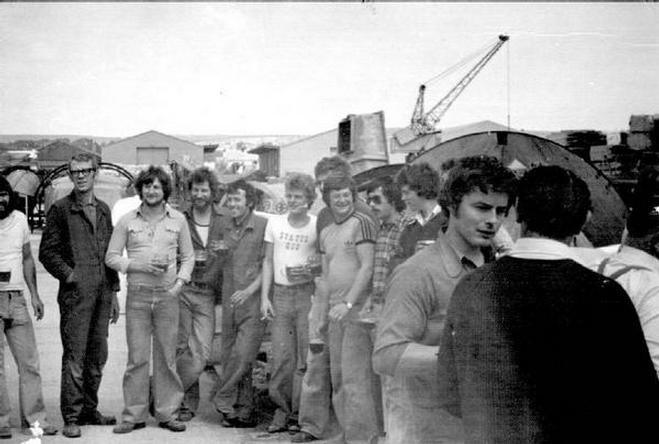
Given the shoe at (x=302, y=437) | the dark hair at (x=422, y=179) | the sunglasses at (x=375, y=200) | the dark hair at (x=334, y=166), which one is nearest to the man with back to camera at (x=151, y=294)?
the shoe at (x=302, y=437)

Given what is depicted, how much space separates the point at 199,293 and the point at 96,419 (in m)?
0.82

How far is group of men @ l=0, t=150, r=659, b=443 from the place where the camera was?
1515 millimetres

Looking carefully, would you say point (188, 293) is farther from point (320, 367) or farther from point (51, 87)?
point (51, 87)

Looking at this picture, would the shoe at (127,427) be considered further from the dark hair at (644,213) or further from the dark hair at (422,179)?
the dark hair at (644,213)

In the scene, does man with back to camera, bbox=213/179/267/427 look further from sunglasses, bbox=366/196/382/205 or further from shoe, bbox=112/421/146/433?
sunglasses, bbox=366/196/382/205

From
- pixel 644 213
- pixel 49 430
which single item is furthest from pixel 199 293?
pixel 644 213

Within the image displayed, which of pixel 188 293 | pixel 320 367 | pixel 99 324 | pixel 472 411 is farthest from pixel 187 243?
pixel 472 411

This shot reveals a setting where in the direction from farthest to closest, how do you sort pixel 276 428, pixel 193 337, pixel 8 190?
1. pixel 193 337
2. pixel 276 428
3. pixel 8 190

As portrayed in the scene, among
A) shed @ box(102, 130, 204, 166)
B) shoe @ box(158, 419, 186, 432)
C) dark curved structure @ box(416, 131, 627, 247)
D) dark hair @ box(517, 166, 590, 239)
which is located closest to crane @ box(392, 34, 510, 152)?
dark curved structure @ box(416, 131, 627, 247)

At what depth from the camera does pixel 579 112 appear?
11.7ft

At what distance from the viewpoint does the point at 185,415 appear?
12.8ft

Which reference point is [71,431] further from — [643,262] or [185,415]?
[643,262]

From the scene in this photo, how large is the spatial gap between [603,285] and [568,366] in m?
0.18

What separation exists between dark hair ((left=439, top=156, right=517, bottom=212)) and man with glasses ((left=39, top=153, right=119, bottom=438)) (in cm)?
226
